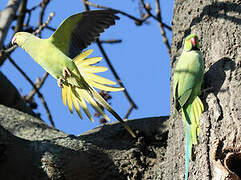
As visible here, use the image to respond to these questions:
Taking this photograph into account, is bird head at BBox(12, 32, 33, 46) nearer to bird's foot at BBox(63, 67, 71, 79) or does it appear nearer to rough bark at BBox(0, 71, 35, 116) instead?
bird's foot at BBox(63, 67, 71, 79)

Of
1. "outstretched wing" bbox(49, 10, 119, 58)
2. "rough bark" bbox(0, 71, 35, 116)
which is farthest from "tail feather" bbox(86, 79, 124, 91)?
"rough bark" bbox(0, 71, 35, 116)

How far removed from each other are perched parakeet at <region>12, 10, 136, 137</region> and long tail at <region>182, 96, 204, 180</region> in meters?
0.69

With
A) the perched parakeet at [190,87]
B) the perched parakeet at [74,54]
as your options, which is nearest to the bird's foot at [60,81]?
the perched parakeet at [74,54]

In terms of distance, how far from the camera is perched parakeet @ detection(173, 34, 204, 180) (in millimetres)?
2168

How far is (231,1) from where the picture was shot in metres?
2.43

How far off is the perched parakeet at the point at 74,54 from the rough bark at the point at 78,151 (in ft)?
0.47

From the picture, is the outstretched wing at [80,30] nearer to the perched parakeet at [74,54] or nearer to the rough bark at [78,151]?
the perched parakeet at [74,54]

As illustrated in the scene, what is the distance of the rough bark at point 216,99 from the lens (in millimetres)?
1985

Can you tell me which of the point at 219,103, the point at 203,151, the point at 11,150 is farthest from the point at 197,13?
the point at 11,150

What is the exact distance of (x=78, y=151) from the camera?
2672mm

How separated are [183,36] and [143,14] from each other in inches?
88.4

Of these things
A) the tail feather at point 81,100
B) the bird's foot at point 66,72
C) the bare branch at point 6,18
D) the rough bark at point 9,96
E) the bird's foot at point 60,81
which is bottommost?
the rough bark at point 9,96

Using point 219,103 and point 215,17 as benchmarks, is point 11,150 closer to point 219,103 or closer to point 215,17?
point 219,103

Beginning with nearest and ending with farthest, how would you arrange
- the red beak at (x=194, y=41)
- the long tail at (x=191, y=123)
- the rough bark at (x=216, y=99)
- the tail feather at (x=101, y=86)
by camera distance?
the rough bark at (x=216, y=99)
the long tail at (x=191, y=123)
the red beak at (x=194, y=41)
the tail feather at (x=101, y=86)
